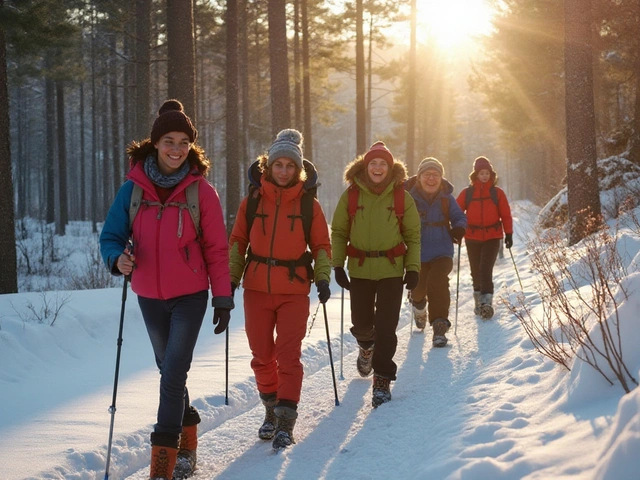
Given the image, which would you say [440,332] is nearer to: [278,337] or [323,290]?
[323,290]

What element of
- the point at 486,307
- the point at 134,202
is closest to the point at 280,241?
the point at 134,202

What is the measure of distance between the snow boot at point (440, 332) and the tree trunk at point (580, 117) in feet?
13.4

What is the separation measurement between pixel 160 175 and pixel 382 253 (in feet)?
8.60

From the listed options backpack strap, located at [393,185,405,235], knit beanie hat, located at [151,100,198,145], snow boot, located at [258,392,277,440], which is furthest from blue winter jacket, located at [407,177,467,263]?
knit beanie hat, located at [151,100,198,145]

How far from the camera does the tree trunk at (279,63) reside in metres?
13.5

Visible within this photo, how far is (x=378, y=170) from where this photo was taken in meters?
5.81

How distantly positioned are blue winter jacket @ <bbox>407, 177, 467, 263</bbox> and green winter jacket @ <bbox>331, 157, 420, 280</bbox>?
7.33 feet

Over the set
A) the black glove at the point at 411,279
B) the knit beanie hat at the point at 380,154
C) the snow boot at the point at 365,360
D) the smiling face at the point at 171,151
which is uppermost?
the knit beanie hat at the point at 380,154

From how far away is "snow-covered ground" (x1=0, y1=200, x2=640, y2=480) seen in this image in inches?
139

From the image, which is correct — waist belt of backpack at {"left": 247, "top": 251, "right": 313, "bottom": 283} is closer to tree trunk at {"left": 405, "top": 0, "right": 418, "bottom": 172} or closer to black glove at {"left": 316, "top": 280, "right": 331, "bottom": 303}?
black glove at {"left": 316, "top": 280, "right": 331, "bottom": 303}

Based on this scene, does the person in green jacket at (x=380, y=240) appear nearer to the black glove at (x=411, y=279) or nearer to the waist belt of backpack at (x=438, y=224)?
the black glove at (x=411, y=279)

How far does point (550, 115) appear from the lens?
2594 centimetres

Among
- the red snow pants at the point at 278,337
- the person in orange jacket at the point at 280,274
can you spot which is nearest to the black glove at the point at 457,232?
the person in orange jacket at the point at 280,274

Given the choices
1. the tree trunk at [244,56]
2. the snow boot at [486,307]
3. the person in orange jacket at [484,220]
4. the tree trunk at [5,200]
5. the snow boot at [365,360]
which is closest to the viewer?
the snow boot at [365,360]
